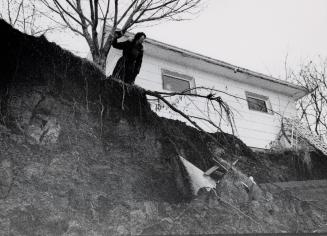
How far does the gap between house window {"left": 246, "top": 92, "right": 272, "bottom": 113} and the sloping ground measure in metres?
4.58

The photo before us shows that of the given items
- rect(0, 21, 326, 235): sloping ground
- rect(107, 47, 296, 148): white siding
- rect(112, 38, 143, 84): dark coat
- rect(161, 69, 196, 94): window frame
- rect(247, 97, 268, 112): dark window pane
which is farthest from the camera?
rect(247, 97, 268, 112): dark window pane

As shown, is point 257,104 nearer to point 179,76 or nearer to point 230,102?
point 230,102

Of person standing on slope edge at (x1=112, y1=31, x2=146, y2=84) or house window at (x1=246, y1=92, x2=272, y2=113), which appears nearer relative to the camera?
person standing on slope edge at (x1=112, y1=31, x2=146, y2=84)

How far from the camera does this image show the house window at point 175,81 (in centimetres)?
910

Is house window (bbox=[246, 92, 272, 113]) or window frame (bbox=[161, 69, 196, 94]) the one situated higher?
window frame (bbox=[161, 69, 196, 94])

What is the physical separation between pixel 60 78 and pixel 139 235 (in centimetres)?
263

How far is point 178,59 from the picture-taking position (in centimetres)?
934

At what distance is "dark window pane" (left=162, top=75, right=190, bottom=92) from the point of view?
907 cm

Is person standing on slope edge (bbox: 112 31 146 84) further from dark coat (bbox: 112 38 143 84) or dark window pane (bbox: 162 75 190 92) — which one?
dark window pane (bbox: 162 75 190 92)

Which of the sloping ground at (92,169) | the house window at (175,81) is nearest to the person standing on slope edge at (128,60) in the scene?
the sloping ground at (92,169)

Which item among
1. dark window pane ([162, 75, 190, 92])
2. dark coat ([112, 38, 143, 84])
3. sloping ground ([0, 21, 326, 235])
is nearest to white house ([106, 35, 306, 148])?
dark window pane ([162, 75, 190, 92])

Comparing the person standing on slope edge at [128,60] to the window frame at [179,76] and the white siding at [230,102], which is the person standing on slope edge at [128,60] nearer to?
the white siding at [230,102]

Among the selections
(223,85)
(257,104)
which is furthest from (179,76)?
(257,104)

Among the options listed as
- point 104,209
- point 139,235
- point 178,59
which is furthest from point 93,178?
point 178,59
